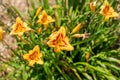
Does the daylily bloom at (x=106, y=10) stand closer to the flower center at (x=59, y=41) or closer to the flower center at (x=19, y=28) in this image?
the flower center at (x=59, y=41)

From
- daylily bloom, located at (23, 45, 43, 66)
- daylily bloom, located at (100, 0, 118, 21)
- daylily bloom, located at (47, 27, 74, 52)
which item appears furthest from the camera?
daylily bloom, located at (100, 0, 118, 21)

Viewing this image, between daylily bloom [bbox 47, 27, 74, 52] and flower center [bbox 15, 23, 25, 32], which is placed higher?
flower center [bbox 15, 23, 25, 32]

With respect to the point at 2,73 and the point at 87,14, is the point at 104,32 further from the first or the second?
the point at 2,73

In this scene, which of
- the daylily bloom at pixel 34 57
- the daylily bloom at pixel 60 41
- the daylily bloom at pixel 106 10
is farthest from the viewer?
the daylily bloom at pixel 106 10

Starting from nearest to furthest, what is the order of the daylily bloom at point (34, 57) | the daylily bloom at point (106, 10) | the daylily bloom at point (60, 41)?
1. the daylily bloom at point (60, 41)
2. the daylily bloom at point (34, 57)
3. the daylily bloom at point (106, 10)

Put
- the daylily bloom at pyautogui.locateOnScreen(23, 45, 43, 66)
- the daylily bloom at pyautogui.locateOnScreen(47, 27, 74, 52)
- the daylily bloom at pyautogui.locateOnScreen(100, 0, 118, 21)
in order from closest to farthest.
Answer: the daylily bloom at pyautogui.locateOnScreen(47, 27, 74, 52)
the daylily bloom at pyautogui.locateOnScreen(23, 45, 43, 66)
the daylily bloom at pyautogui.locateOnScreen(100, 0, 118, 21)

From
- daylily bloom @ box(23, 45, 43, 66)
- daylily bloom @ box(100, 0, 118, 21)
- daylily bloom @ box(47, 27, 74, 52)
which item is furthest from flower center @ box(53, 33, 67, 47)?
daylily bloom @ box(100, 0, 118, 21)

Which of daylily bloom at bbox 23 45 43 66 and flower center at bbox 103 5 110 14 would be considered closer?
daylily bloom at bbox 23 45 43 66

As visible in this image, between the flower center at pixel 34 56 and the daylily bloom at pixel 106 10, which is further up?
the daylily bloom at pixel 106 10

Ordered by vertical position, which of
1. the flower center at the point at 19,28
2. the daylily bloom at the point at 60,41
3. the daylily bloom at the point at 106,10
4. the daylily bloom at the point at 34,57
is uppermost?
the flower center at the point at 19,28

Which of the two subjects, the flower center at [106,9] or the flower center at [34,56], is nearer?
the flower center at [34,56]

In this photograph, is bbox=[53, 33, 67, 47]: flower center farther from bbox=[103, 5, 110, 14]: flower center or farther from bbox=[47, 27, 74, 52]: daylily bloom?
bbox=[103, 5, 110, 14]: flower center

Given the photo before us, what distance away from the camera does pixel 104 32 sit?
12.4 ft

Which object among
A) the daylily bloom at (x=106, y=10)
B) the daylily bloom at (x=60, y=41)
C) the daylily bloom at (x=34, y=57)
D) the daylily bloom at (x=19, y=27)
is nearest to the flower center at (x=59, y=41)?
the daylily bloom at (x=60, y=41)
